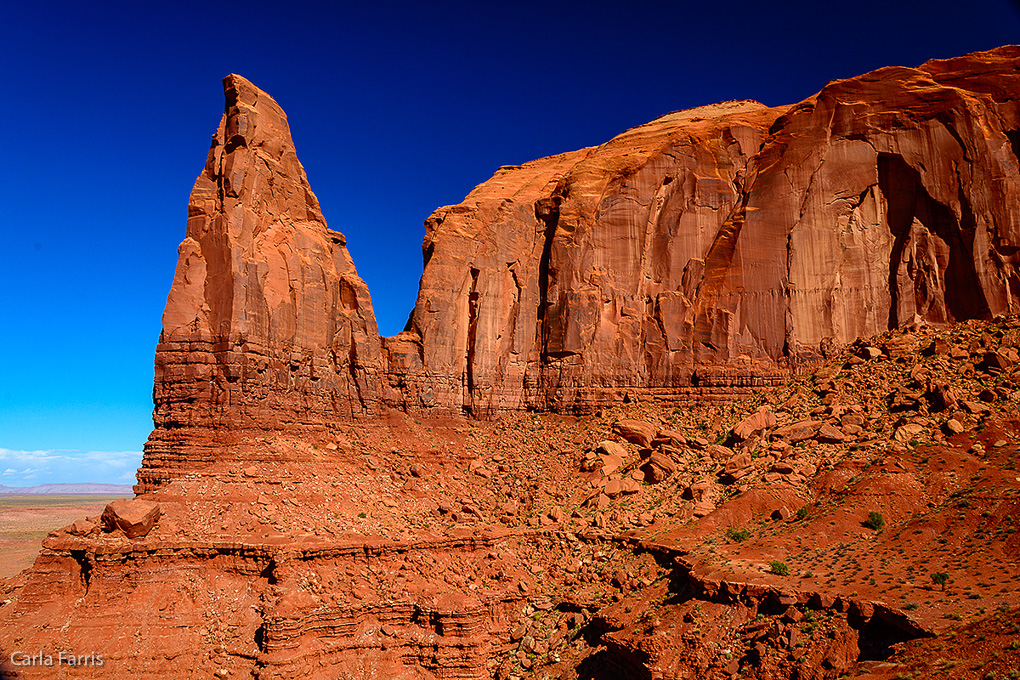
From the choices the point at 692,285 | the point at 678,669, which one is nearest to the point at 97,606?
the point at 678,669

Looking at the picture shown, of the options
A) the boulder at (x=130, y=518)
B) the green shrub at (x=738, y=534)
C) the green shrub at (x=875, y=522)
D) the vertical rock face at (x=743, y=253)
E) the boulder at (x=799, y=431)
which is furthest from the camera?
the vertical rock face at (x=743, y=253)

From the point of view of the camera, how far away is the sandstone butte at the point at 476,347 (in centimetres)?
3117

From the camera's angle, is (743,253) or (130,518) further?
(743,253)

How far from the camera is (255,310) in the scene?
1548 inches

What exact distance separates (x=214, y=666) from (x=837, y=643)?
2317cm

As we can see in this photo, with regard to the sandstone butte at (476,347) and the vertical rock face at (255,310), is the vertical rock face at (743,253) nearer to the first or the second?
the sandstone butte at (476,347)

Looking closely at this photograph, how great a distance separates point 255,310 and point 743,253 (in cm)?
3224

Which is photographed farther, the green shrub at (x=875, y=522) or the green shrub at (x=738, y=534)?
the green shrub at (x=738, y=534)

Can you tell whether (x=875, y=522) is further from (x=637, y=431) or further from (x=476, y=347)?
(x=476, y=347)

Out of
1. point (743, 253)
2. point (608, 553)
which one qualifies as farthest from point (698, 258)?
point (608, 553)

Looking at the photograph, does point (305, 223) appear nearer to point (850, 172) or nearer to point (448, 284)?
point (448, 284)

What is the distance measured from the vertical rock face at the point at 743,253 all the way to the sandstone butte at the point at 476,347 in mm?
164

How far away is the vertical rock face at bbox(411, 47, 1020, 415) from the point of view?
49812mm

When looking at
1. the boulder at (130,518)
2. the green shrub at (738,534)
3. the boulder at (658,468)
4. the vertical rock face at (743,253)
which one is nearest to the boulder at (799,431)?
the boulder at (658,468)
